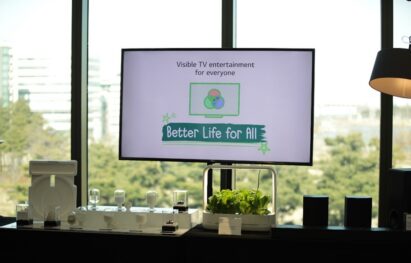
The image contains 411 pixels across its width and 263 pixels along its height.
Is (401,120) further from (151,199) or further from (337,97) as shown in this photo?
(151,199)

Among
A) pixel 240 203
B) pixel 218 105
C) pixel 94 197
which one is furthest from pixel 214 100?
pixel 94 197

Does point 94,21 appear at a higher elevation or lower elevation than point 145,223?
higher

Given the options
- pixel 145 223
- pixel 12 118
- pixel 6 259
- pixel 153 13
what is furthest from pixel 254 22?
pixel 6 259

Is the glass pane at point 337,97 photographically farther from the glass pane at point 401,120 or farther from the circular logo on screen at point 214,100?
the circular logo on screen at point 214,100

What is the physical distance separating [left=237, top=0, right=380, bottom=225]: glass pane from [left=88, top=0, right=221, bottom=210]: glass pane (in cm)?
52

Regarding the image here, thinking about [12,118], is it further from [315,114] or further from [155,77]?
[315,114]

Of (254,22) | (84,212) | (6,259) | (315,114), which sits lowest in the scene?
(6,259)

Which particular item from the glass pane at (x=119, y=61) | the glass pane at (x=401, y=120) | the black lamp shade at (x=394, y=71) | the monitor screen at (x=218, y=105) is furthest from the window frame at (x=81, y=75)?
the black lamp shade at (x=394, y=71)

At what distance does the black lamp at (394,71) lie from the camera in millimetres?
3182

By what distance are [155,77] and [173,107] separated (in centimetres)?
23

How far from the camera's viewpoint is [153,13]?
14.5 ft

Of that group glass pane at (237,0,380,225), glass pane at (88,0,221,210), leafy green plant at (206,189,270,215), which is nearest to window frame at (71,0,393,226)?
A: glass pane at (88,0,221,210)

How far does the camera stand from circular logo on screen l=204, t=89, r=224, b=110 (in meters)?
3.93

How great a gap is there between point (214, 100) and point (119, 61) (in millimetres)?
901
